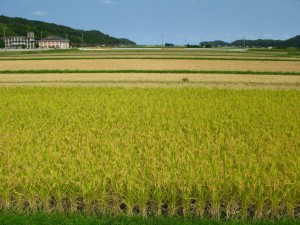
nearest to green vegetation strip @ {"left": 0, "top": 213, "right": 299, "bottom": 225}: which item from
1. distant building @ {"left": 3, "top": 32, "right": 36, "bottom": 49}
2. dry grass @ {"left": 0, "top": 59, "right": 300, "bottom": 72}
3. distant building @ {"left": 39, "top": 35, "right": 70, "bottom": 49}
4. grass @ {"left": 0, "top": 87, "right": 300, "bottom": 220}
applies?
grass @ {"left": 0, "top": 87, "right": 300, "bottom": 220}

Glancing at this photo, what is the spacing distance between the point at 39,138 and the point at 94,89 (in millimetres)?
10389

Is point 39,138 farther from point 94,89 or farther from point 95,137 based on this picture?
point 94,89

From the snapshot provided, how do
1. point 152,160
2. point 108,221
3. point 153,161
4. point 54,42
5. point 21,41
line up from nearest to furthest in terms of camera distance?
point 108,221, point 153,161, point 152,160, point 54,42, point 21,41

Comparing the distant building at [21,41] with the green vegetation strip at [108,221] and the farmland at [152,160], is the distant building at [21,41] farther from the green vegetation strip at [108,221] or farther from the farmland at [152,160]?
the green vegetation strip at [108,221]

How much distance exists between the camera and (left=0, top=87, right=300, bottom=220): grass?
232 inches

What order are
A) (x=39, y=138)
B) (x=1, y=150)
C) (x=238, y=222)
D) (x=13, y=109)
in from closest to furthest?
(x=238, y=222) < (x=1, y=150) < (x=39, y=138) < (x=13, y=109)

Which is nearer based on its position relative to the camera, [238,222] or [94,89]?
[238,222]

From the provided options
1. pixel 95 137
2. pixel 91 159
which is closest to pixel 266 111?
pixel 95 137

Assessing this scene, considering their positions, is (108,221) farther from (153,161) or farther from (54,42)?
(54,42)

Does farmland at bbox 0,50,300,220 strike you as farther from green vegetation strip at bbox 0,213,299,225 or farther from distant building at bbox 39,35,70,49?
distant building at bbox 39,35,70,49

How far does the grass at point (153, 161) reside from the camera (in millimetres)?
5898

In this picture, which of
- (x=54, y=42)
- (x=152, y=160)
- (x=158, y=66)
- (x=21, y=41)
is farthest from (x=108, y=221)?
(x=21, y=41)

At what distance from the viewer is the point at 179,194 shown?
19.7 feet

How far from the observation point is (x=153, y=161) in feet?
23.3
